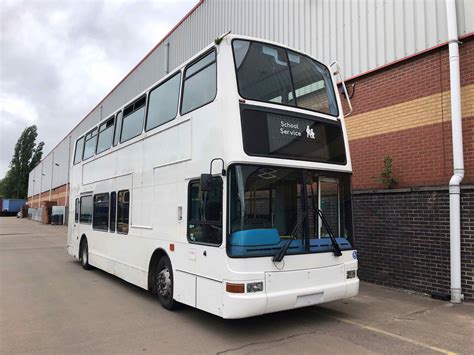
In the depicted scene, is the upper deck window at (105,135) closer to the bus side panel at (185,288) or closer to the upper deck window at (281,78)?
the bus side panel at (185,288)

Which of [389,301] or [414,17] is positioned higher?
[414,17]

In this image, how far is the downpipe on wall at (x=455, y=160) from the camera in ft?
23.0

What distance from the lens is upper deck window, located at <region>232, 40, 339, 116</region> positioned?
5645mm

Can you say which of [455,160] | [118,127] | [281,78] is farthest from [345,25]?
[118,127]

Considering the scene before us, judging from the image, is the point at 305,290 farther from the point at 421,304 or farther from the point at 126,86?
the point at 126,86

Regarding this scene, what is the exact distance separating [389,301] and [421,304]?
53cm

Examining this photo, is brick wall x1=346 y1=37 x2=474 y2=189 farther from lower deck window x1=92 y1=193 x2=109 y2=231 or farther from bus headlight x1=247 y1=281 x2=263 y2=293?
lower deck window x1=92 y1=193 x2=109 y2=231

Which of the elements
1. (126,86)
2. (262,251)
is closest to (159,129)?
(262,251)

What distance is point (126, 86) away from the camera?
26.5 metres

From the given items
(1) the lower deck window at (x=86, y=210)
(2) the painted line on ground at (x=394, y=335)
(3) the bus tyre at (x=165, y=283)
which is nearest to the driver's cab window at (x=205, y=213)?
(3) the bus tyre at (x=165, y=283)

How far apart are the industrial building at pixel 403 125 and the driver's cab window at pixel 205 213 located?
182 inches

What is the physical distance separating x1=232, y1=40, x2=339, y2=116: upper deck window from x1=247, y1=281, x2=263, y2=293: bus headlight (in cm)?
245

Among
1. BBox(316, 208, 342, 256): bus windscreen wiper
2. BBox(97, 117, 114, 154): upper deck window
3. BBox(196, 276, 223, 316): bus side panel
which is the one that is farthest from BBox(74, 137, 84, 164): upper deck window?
BBox(316, 208, 342, 256): bus windscreen wiper

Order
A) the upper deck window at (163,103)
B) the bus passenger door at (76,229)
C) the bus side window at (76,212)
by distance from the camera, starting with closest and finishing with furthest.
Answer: the upper deck window at (163,103), the bus passenger door at (76,229), the bus side window at (76,212)
